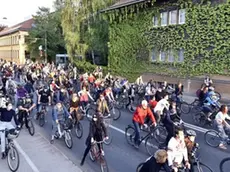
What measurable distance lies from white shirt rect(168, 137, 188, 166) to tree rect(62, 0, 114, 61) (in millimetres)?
27985

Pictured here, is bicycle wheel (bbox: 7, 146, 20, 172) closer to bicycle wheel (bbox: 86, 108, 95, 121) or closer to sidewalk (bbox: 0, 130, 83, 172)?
sidewalk (bbox: 0, 130, 83, 172)

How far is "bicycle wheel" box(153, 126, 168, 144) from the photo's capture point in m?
9.80

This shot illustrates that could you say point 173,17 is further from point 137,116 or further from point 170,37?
point 137,116

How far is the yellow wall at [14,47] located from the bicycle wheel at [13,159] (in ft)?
173

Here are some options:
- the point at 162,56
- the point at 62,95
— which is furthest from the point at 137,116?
the point at 162,56

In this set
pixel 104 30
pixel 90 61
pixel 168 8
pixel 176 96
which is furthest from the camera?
pixel 90 61

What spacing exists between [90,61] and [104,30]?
4877 millimetres

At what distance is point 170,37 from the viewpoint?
2420cm

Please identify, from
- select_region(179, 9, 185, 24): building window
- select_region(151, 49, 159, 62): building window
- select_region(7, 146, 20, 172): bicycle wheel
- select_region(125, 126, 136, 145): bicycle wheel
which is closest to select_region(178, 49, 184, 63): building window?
select_region(179, 9, 185, 24): building window

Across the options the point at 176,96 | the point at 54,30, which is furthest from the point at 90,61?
the point at 176,96

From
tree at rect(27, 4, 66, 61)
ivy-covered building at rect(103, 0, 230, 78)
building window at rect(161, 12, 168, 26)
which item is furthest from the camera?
tree at rect(27, 4, 66, 61)

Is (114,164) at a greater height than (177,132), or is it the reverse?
(177,132)

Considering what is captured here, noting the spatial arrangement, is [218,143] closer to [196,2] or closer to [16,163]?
[16,163]

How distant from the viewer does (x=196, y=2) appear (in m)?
21.6
